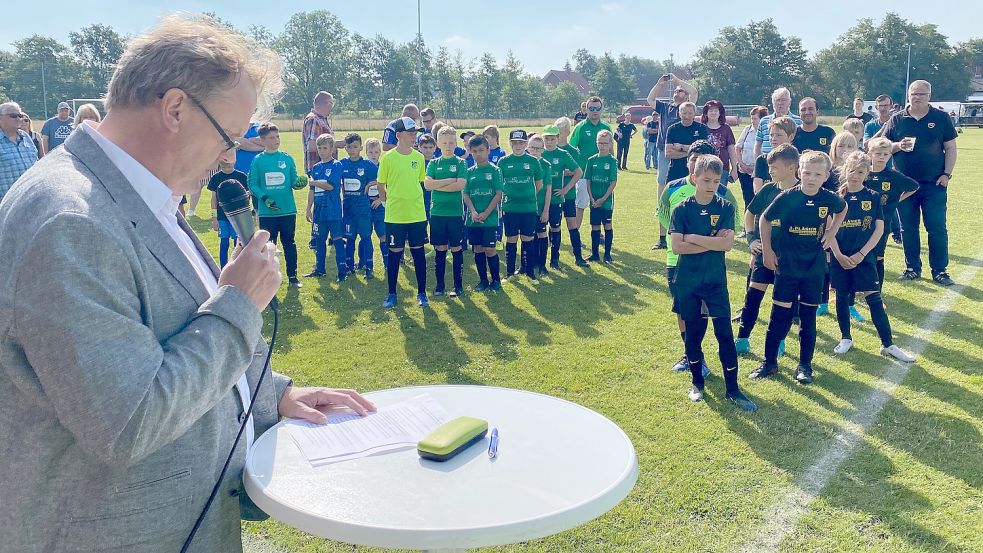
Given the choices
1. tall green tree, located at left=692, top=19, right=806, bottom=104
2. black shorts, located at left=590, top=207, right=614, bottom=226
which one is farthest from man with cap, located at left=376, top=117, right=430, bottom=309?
tall green tree, located at left=692, top=19, right=806, bottom=104

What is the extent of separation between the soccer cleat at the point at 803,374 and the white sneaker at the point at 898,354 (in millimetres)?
1019

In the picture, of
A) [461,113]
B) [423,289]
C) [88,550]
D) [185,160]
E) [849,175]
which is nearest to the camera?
[88,550]

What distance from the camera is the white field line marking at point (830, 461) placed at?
349 centimetres

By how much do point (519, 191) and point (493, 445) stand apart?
6.94m

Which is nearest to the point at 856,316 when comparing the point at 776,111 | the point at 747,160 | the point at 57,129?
the point at 776,111

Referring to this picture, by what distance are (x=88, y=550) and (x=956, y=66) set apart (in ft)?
314

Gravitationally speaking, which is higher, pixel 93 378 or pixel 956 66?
pixel 956 66

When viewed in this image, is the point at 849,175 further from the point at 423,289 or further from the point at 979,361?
the point at 423,289

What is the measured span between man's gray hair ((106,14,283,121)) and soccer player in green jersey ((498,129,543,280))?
7110 millimetres

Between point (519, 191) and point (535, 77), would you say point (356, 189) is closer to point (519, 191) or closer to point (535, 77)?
point (519, 191)

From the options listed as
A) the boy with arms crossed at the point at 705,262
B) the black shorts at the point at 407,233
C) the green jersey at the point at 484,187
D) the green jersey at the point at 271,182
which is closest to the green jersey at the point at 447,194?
the green jersey at the point at 484,187

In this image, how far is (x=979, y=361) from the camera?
19.3ft

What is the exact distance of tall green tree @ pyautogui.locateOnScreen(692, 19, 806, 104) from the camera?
255ft

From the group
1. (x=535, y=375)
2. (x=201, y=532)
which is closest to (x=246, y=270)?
(x=201, y=532)
